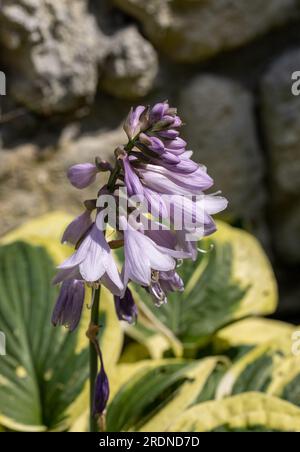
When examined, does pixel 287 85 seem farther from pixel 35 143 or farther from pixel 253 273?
pixel 35 143

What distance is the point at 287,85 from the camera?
1728 millimetres

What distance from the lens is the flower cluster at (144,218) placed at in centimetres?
91

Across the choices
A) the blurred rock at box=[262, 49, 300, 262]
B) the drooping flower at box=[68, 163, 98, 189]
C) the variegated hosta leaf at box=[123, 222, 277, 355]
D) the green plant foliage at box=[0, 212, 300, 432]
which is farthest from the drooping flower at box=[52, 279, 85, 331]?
the blurred rock at box=[262, 49, 300, 262]

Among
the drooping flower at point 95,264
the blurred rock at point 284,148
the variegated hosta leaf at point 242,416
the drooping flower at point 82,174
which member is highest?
the blurred rock at point 284,148

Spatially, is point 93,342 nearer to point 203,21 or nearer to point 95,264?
point 95,264

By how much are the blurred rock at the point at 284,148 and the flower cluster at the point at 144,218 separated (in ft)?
2.75

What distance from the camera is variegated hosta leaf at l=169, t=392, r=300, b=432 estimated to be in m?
1.20

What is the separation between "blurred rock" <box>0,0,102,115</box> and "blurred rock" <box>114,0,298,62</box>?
0.38ft

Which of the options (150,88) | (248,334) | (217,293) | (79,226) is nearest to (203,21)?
(150,88)

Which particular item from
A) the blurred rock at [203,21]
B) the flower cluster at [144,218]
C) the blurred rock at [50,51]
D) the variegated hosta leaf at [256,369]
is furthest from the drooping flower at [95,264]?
the blurred rock at [203,21]

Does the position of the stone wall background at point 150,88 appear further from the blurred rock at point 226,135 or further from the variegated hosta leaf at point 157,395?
the variegated hosta leaf at point 157,395

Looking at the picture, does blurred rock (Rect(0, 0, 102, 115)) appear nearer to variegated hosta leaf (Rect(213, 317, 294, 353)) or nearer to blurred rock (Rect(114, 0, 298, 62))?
blurred rock (Rect(114, 0, 298, 62))

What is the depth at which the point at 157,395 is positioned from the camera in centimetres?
135
